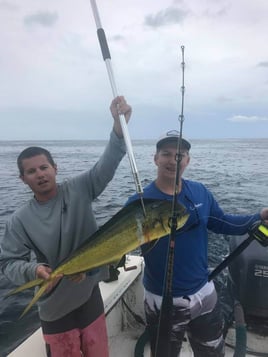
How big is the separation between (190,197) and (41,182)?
1171mm

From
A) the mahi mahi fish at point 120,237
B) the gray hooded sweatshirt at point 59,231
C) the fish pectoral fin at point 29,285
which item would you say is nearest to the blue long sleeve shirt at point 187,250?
the gray hooded sweatshirt at point 59,231

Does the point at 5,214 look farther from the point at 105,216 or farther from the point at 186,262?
the point at 186,262

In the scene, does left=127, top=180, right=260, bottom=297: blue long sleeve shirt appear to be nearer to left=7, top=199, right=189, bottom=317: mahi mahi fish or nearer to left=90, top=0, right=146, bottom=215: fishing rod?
left=90, top=0, right=146, bottom=215: fishing rod

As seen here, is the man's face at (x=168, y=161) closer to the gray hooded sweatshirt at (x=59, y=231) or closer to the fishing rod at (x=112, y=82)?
the gray hooded sweatshirt at (x=59, y=231)

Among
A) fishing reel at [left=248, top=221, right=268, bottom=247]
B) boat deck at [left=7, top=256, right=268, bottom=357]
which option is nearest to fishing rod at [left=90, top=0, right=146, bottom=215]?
fishing reel at [left=248, top=221, right=268, bottom=247]

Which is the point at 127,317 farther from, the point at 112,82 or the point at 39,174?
the point at 112,82

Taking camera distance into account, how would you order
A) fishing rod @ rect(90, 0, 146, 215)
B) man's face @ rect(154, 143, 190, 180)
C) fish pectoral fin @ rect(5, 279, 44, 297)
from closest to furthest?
fish pectoral fin @ rect(5, 279, 44, 297) → fishing rod @ rect(90, 0, 146, 215) → man's face @ rect(154, 143, 190, 180)

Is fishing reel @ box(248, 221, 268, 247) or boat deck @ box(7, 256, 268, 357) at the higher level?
fishing reel @ box(248, 221, 268, 247)

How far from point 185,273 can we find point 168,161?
88 cm

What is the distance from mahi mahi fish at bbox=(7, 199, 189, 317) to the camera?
195 centimetres

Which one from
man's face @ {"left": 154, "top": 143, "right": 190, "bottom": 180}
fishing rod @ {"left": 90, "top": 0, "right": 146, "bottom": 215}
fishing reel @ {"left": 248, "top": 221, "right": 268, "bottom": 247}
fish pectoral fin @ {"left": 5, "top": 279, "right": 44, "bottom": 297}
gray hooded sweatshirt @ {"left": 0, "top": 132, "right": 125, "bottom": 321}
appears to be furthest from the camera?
man's face @ {"left": 154, "top": 143, "right": 190, "bottom": 180}

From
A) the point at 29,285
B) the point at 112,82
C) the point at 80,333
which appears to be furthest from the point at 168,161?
the point at 80,333

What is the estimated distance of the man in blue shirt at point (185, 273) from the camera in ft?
8.41

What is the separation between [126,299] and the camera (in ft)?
13.4
